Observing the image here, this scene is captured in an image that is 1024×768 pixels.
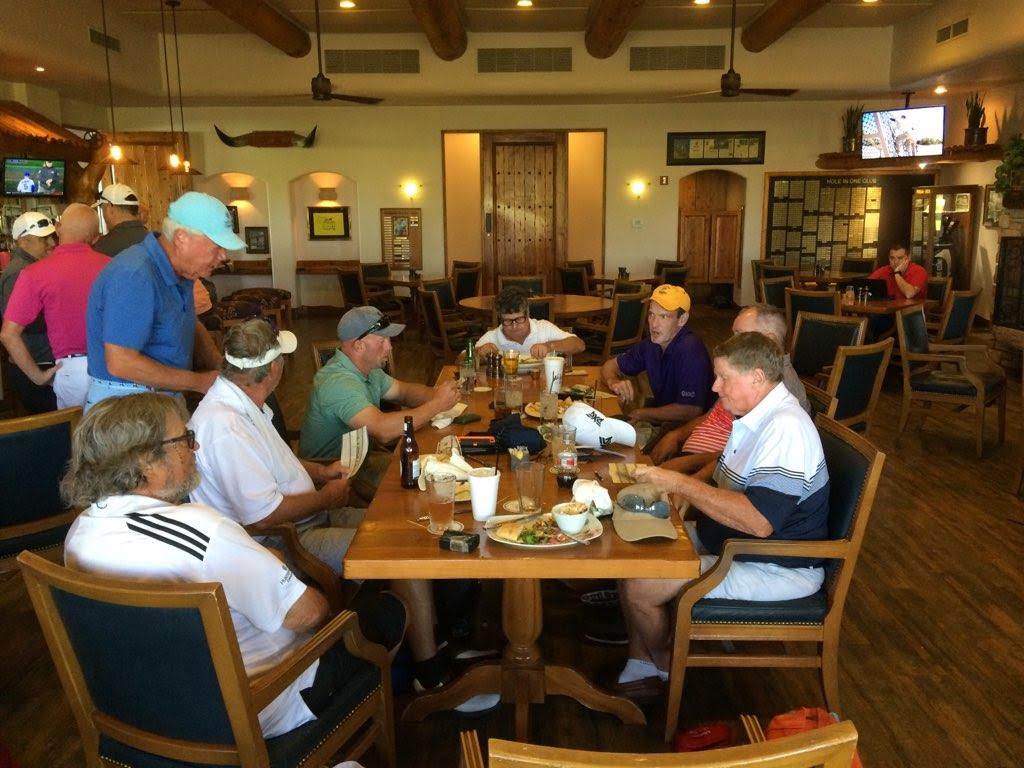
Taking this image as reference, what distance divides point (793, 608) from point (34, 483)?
97.1 inches

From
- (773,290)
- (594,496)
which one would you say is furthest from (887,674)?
(773,290)

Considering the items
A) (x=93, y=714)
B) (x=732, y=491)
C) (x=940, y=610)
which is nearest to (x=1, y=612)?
(x=93, y=714)

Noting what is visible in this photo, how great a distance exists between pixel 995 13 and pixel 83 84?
386 inches

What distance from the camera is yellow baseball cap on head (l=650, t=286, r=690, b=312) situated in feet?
12.7

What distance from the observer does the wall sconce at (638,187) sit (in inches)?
472

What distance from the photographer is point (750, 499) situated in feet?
7.47

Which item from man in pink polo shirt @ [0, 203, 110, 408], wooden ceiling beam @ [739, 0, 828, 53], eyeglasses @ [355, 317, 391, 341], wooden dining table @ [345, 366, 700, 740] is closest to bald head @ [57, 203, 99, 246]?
man in pink polo shirt @ [0, 203, 110, 408]

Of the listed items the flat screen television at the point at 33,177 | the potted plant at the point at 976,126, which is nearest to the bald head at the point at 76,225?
the flat screen television at the point at 33,177

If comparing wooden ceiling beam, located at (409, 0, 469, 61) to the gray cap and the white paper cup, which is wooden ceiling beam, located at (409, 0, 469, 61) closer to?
the gray cap

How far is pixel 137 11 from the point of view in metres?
9.56

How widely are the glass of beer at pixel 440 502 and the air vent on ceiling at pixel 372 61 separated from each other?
940cm

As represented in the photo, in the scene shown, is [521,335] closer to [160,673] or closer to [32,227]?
[32,227]

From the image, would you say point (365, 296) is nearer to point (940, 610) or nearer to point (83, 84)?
point (83, 84)

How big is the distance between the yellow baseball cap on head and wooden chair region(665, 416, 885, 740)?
5.06 ft
